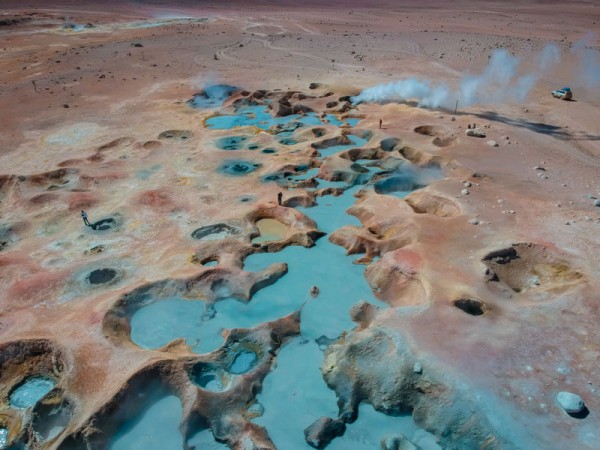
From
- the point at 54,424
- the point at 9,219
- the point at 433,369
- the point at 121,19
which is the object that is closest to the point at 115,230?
the point at 9,219

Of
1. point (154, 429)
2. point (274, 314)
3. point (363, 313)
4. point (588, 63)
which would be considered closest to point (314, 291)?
point (274, 314)

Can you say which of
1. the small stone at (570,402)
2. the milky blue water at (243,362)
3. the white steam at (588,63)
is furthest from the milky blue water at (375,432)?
the white steam at (588,63)

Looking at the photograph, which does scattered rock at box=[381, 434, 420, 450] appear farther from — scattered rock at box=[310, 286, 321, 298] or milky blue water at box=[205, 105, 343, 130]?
milky blue water at box=[205, 105, 343, 130]

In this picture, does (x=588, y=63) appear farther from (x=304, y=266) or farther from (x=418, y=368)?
(x=418, y=368)

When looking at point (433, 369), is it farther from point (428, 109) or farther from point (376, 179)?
point (428, 109)

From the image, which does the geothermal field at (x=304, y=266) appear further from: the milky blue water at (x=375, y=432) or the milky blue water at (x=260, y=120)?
the milky blue water at (x=260, y=120)

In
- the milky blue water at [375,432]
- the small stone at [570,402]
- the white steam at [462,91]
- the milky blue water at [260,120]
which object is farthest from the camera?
the white steam at [462,91]

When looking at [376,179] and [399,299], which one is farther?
[376,179]
